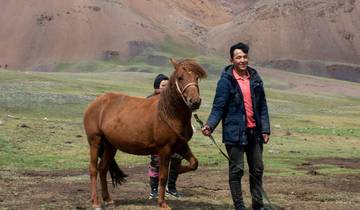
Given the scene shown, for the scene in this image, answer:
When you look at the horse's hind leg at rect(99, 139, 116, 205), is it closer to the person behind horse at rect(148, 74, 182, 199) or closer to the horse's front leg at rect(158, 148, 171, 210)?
the person behind horse at rect(148, 74, 182, 199)

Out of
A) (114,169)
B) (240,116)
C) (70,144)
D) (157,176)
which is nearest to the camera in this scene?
(240,116)

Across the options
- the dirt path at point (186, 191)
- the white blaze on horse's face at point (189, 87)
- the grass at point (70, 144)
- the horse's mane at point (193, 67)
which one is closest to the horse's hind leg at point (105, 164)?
the dirt path at point (186, 191)

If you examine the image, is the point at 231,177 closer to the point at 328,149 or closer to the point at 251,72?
the point at 251,72

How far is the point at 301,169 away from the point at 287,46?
156603 mm

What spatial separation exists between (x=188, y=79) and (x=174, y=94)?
480 millimetres

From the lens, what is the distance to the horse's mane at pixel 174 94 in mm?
9555

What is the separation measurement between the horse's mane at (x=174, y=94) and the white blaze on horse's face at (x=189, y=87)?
3.3 inches

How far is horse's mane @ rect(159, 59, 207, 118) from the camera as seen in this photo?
31.3ft

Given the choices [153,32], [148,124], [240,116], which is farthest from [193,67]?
[153,32]

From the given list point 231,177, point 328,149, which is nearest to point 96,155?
point 231,177

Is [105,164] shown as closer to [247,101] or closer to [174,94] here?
[174,94]

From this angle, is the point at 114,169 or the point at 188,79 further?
the point at 114,169

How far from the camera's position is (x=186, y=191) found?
1262cm

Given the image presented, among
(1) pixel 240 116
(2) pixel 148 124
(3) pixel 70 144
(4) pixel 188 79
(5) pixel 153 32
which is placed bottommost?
(3) pixel 70 144
